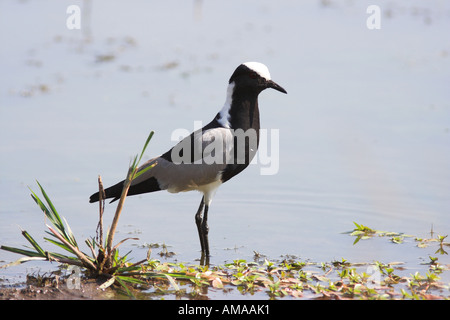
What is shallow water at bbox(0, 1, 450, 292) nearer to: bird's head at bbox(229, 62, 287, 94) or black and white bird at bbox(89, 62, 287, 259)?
black and white bird at bbox(89, 62, 287, 259)

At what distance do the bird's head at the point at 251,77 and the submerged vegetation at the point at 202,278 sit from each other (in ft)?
4.50

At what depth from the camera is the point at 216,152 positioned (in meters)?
5.72

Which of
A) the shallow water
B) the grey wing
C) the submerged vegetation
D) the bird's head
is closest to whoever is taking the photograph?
A: the submerged vegetation

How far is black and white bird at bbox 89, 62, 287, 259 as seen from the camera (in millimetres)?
5754

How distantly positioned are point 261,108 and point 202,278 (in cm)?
451

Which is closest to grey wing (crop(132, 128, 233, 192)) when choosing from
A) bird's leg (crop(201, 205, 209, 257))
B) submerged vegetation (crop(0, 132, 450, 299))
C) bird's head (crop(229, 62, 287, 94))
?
bird's leg (crop(201, 205, 209, 257))

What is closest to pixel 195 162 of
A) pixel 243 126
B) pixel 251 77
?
pixel 243 126

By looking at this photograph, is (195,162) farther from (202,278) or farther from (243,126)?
(202,278)

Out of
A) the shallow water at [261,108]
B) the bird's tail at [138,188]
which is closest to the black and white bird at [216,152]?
the bird's tail at [138,188]

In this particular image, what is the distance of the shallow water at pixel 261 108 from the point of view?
6406 millimetres

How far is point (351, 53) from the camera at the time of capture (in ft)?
35.9

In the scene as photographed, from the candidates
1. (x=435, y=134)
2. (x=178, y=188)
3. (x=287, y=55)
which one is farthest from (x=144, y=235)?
(x=287, y=55)

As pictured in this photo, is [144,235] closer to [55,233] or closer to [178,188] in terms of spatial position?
[178,188]
